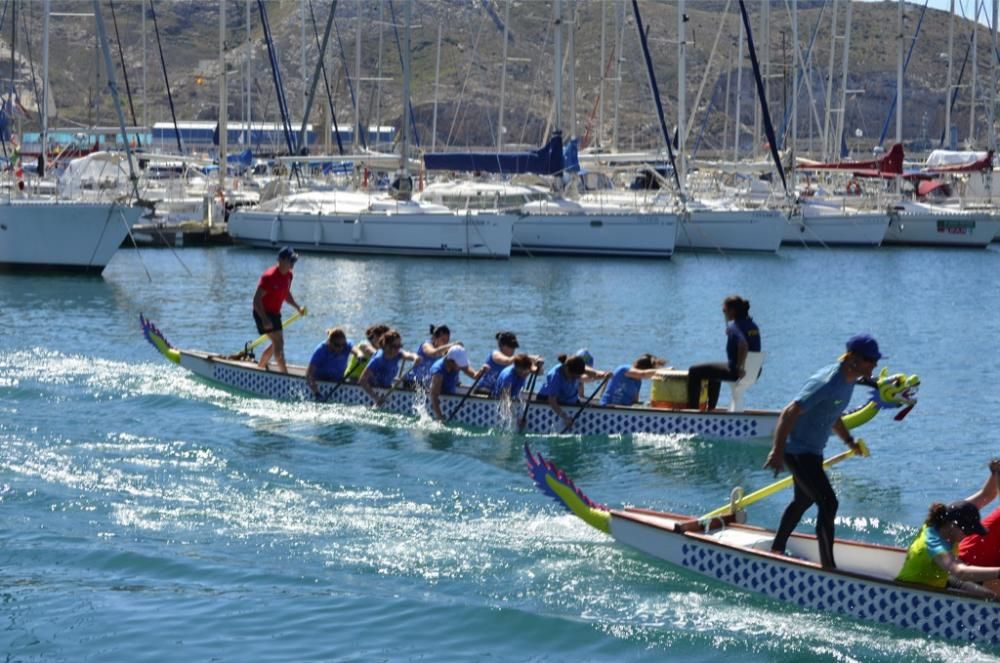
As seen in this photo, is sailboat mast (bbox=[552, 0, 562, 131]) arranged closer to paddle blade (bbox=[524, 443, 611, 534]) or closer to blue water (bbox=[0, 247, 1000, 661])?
blue water (bbox=[0, 247, 1000, 661])

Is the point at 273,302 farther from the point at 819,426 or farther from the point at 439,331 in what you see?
the point at 819,426

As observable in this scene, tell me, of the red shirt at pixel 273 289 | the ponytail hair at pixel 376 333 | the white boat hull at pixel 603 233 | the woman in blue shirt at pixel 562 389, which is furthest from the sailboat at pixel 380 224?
the woman in blue shirt at pixel 562 389

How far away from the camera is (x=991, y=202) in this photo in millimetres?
69500

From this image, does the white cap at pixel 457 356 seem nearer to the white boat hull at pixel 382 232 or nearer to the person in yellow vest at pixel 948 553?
the person in yellow vest at pixel 948 553

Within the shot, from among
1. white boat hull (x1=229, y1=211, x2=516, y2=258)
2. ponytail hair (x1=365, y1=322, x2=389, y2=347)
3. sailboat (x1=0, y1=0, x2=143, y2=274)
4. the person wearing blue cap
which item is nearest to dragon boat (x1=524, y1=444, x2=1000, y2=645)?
the person wearing blue cap

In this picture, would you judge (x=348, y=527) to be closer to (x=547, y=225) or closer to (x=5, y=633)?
(x=5, y=633)

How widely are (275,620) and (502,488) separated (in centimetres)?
521

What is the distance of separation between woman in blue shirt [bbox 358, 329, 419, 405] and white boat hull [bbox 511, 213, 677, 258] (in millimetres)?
32739

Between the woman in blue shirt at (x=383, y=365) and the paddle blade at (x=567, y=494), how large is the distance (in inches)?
269

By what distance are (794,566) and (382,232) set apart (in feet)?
139

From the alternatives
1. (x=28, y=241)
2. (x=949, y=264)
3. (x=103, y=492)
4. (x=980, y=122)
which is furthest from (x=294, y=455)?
(x=980, y=122)

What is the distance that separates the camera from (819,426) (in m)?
13.1

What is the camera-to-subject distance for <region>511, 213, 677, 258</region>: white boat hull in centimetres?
5478

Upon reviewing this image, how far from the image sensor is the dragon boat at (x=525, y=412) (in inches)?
790
